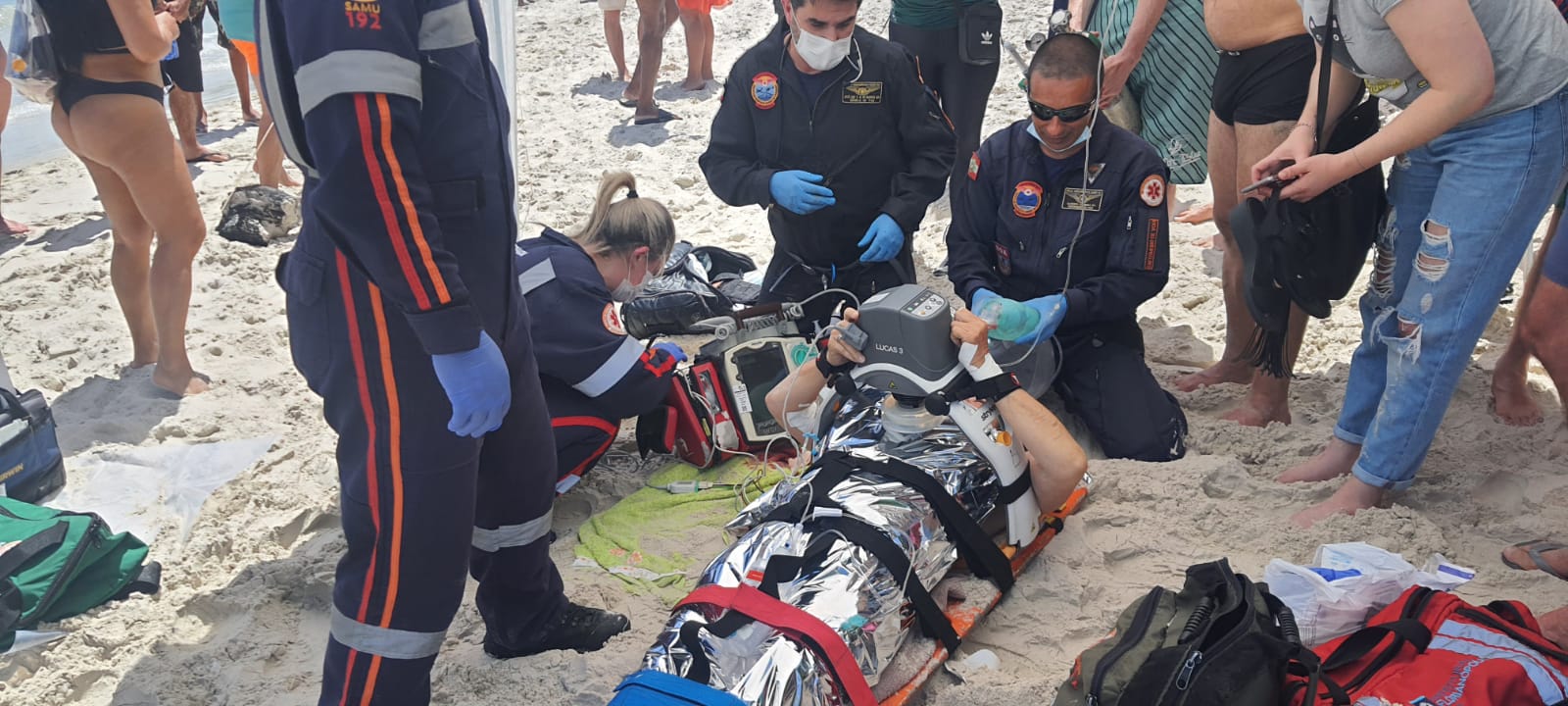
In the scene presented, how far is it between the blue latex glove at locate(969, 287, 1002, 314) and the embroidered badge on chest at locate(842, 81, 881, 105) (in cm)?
83

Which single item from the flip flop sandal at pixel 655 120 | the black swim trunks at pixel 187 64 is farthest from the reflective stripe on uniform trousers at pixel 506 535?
the flip flop sandal at pixel 655 120

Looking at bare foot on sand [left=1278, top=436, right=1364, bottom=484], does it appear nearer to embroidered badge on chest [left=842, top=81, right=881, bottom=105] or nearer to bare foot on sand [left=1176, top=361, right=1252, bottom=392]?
bare foot on sand [left=1176, top=361, right=1252, bottom=392]

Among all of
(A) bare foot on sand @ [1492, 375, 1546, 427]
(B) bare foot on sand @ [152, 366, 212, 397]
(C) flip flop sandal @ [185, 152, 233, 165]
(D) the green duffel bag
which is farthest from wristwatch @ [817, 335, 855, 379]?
(C) flip flop sandal @ [185, 152, 233, 165]

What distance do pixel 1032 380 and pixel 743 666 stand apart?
1598 millimetres

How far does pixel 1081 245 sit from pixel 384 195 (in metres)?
2.06

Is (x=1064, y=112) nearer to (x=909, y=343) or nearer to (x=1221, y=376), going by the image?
(x=909, y=343)

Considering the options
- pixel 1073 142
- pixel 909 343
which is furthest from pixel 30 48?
pixel 1073 142

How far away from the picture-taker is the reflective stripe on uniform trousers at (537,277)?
2971mm

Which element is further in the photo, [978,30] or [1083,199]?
[978,30]

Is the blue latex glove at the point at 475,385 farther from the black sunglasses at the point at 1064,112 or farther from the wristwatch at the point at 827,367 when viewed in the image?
the black sunglasses at the point at 1064,112

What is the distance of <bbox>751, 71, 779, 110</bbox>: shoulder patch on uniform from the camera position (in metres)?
3.60

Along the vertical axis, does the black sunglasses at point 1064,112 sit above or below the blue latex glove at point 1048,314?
above

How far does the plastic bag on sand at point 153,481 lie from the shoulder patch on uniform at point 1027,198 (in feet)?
7.82

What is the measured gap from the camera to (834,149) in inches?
143
